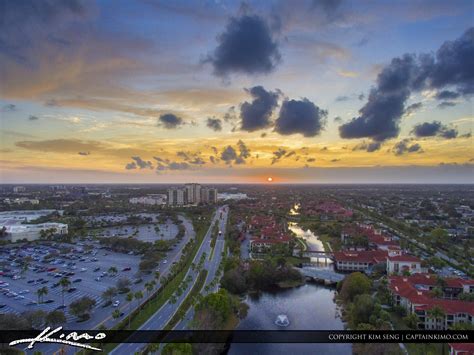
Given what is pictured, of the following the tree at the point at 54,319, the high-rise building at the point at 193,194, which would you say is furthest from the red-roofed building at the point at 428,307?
the high-rise building at the point at 193,194

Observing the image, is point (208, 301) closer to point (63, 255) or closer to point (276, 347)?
point (276, 347)

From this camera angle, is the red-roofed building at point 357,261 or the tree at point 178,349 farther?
the red-roofed building at point 357,261

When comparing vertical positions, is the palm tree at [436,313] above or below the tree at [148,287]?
above

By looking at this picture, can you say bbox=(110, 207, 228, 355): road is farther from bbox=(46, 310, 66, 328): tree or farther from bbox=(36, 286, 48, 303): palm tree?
bbox=(36, 286, 48, 303): palm tree

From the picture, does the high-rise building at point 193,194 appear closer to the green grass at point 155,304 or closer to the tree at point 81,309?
the green grass at point 155,304

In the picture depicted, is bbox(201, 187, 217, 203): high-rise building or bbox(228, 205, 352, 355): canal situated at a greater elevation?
bbox(201, 187, 217, 203): high-rise building
